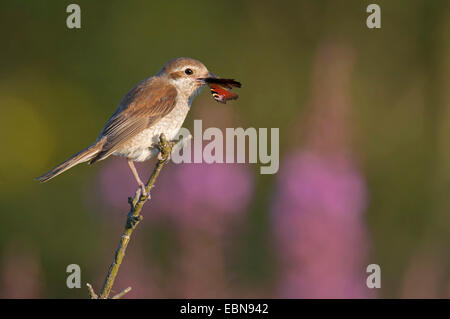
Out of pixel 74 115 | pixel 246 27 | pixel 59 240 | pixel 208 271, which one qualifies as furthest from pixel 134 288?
pixel 246 27

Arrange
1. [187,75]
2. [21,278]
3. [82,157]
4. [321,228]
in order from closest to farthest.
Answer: [21,278], [82,157], [321,228], [187,75]

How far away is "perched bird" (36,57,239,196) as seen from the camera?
420 centimetres

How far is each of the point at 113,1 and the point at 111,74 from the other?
1.07 meters

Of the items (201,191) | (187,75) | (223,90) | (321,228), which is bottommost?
(321,228)

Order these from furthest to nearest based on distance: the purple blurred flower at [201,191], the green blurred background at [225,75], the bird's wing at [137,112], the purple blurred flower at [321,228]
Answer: the green blurred background at [225,75] → the purple blurred flower at [201,191] → the purple blurred flower at [321,228] → the bird's wing at [137,112]

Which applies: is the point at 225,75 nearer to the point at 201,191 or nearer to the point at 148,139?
the point at 201,191

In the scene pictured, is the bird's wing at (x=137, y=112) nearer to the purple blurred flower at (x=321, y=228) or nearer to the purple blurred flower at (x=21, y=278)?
the purple blurred flower at (x=21, y=278)

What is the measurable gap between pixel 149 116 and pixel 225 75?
390 centimetres

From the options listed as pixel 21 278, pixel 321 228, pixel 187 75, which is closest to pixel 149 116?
pixel 187 75

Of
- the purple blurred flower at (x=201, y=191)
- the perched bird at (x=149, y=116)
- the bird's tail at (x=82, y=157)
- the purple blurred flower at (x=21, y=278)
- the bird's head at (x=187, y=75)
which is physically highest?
the bird's head at (x=187, y=75)

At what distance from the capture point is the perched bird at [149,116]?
420cm

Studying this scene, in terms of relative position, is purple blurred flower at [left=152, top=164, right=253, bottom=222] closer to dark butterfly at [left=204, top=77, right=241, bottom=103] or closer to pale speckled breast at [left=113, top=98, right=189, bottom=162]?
pale speckled breast at [left=113, top=98, right=189, bottom=162]

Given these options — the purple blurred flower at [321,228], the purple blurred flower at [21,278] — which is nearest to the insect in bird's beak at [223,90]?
the purple blurred flower at [321,228]

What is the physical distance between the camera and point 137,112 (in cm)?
440
